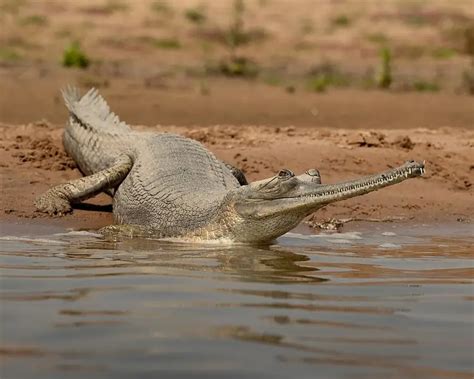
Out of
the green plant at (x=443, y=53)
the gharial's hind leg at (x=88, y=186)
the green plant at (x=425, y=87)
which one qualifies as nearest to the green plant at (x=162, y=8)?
the green plant at (x=443, y=53)

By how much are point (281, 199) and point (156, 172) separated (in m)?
1.49

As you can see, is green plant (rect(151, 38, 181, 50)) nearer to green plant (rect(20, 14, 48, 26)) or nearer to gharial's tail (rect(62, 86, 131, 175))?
green plant (rect(20, 14, 48, 26))

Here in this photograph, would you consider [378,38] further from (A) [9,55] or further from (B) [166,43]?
(A) [9,55]

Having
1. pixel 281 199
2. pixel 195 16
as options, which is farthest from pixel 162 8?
pixel 281 199

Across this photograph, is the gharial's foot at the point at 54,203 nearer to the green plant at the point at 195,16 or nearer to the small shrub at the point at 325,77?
the small shrub at the point at 325,77

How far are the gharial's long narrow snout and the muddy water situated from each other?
248 millimetres

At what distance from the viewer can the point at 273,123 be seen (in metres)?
13.7

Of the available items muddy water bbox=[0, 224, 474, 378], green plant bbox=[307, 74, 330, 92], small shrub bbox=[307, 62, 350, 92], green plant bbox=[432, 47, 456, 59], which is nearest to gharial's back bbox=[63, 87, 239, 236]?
muddy water bbox=[0, 224, 474, 378]

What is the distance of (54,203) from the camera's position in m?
8.14

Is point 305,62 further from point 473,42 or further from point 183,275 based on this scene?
point 183,275

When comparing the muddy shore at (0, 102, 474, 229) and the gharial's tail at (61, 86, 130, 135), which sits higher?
→ the gharial's tail at (61, 86, 130, 135)

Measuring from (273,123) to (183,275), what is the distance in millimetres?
8178

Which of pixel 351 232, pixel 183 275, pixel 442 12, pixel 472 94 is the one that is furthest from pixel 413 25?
pixel 183 275

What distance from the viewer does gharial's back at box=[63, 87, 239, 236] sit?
7434mm
